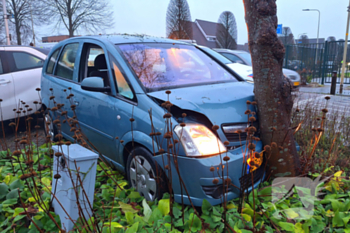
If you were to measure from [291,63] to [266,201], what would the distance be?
19.4 meters

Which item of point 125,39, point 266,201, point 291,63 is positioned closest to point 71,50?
point 125,39

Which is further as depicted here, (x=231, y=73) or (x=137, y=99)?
(x=231, y=73)

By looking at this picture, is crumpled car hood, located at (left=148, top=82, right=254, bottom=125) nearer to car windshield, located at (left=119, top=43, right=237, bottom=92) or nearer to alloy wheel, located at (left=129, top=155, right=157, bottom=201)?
car windshield, located at (left=119, top=43, right=237, bottom=92)

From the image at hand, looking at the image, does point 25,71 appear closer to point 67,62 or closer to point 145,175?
point 67,62

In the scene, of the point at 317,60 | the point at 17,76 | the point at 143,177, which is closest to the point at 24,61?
the point at 17,76

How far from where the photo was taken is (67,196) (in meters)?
2.61

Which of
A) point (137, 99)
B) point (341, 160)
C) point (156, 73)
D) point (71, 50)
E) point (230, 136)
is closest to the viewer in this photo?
point (230, 136)

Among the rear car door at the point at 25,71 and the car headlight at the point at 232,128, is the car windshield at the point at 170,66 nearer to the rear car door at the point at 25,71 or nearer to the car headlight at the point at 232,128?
the car headlight at the point at 232,128

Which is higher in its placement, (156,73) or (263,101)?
(156,73)

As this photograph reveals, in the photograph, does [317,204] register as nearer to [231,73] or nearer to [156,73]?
[231,73]

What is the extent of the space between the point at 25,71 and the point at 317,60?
1827 cm

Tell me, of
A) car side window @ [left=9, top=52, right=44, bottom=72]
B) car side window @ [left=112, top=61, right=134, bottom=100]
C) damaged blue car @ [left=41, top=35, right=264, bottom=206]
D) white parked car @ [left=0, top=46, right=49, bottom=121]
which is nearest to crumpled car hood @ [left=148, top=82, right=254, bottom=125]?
damaged blue car @ [left=41, top=35, right=264, bottom=206]

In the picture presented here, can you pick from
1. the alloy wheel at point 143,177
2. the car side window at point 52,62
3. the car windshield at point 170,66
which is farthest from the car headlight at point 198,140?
the car side window at point 52,62

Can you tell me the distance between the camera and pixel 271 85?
3.16m
